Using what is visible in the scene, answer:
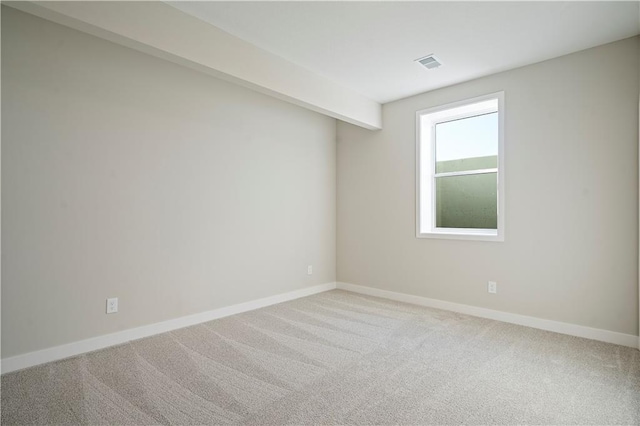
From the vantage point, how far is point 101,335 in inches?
112

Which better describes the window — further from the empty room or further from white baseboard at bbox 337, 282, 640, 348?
white baseboard at bbox 337, 282, 640, 348

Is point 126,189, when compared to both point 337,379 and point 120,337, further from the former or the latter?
point 337,379

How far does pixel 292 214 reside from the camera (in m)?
4.57

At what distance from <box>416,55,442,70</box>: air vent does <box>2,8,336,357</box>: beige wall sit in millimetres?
1804

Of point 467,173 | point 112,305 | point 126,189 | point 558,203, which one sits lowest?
point 112,305

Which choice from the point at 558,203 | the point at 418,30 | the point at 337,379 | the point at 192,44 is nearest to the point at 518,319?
the point at 558,203

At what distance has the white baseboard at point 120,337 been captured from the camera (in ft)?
8.11

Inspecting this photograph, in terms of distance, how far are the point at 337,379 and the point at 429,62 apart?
115 inches

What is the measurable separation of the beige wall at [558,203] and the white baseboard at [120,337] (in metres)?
1.97

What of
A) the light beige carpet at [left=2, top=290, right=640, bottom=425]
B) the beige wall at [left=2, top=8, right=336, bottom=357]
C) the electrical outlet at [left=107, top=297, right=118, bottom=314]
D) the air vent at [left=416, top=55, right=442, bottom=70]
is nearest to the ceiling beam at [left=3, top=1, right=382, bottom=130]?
the beige wall at [left=2, top=8, right=336, bottom=357]

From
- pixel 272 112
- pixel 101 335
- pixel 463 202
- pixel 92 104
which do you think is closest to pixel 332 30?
pixel 272 112

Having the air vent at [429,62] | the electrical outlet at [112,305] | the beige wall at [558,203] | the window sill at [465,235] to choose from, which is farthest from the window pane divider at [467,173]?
the electrical outlet at [112,305]

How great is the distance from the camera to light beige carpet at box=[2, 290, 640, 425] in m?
1.91

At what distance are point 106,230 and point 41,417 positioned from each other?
1.43m
